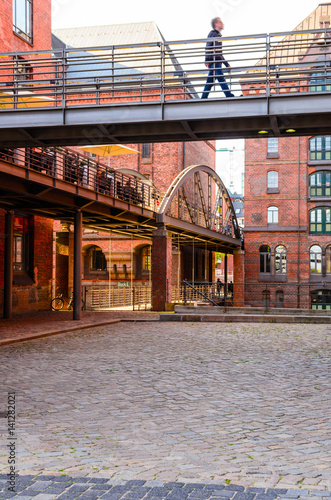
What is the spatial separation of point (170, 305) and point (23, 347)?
509 inches

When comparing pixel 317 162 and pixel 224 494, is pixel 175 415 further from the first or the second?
pixel 317 162

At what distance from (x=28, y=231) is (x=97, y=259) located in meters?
20.9

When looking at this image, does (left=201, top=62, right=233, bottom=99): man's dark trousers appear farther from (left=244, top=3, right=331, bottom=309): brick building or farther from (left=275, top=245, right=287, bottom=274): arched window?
(left=275, top=245, right=287, bottom=274): arched window

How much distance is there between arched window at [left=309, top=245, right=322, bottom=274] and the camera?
41250 mm

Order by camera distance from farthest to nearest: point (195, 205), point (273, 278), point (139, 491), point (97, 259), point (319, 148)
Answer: point (195, 205) < point (97, 259) < point (273, 278) < point (319, 148) < point (139, 491)

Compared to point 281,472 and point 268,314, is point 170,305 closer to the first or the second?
point 268,314

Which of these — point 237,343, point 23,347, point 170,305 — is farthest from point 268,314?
point 23,347

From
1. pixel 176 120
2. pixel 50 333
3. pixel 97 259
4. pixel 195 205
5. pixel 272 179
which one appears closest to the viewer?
pixel 176 120

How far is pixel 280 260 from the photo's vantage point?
137 feet

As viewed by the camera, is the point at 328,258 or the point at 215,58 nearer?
the point at 215,58

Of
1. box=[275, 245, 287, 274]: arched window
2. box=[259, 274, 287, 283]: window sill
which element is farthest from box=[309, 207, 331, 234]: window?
box=[259, 274, 287, 283]: window sill

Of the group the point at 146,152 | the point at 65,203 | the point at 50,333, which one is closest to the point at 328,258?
the point at 146,152

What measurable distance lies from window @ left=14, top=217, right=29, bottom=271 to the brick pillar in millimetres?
5479

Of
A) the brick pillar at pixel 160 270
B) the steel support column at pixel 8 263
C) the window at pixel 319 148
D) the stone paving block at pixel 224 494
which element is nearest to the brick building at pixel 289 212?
the window at pixel 319 148
